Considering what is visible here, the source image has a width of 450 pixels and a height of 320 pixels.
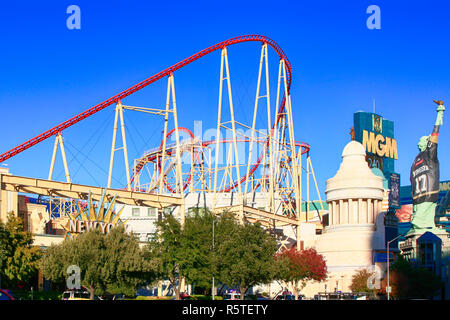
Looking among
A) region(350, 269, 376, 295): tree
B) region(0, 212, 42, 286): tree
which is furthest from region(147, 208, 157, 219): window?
region(0, 212, 42, 286): tree

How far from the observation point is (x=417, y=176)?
93000mm

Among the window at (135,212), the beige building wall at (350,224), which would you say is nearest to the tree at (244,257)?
the beige building wall at (350,224)

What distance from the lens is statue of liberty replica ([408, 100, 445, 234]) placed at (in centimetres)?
9006

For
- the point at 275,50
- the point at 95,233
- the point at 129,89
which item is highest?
the point at 275,50

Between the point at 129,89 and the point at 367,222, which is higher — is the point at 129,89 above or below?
above

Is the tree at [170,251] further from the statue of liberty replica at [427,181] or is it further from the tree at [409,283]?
the statue of liberty replica at [427,181]

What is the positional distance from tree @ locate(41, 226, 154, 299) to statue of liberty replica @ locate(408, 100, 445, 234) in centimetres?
4852

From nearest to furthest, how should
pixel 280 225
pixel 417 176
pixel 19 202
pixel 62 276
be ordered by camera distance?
pixel 62 276 → pixel 280 225 → pixel 19 202 → pixel 417 176

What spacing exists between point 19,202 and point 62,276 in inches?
1432

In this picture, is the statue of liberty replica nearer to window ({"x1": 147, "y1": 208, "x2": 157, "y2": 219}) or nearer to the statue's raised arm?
the statue's raised arm

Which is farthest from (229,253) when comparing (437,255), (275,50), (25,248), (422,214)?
(422,214)

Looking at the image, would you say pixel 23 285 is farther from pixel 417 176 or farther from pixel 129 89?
pixel 417 176

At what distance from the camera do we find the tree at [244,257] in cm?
5750

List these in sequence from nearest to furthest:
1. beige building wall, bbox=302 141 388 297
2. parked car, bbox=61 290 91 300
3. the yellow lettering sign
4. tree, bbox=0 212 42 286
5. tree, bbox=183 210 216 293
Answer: tree, bbox=0 212 42 286, parked car, bbox=61 290 91 300, tree, bbox=183 210 216 293, beige building wall, bbox=302 141 388 297, the yellow lettering sign
